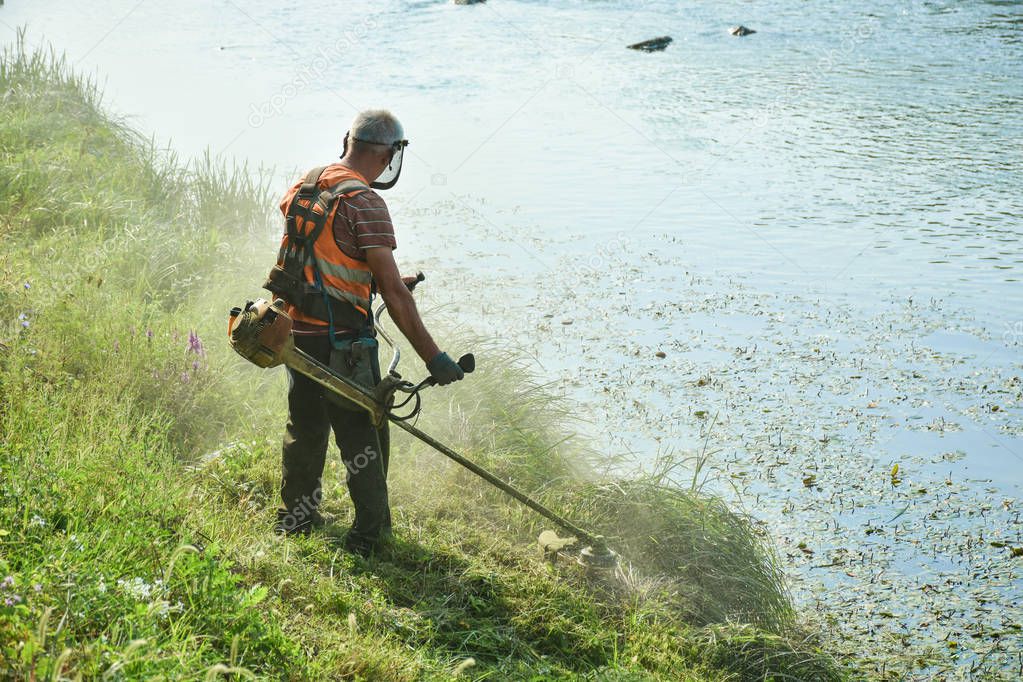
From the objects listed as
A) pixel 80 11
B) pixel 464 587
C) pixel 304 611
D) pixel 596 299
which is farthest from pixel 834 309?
pixel 80 11

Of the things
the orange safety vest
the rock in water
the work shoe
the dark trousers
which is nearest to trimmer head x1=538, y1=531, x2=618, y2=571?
the dark trousers

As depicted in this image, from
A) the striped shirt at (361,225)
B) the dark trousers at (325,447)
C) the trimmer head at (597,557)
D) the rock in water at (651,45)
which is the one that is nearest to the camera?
the striped shirt at (361,225)

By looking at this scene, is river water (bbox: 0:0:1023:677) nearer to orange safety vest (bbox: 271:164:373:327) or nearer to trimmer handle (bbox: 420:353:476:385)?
trimmer handle (bbox: 420:353:476:385)

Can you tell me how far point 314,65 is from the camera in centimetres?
1566

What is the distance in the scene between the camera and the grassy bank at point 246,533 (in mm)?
2775

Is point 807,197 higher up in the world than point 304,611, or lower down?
lower down

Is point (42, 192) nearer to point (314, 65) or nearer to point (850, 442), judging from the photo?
point (850, 442)

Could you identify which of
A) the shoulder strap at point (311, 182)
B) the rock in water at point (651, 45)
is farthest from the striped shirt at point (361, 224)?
the rock in water at point (651, 45)

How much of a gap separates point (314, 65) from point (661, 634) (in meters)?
13.6

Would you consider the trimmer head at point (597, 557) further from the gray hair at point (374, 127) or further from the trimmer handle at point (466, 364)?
the gray hair at point (374, 127)

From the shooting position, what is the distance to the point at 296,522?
416 centimetres

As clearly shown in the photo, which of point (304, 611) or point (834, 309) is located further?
point (834, 309)

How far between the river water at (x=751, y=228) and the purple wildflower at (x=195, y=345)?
2.44 meters

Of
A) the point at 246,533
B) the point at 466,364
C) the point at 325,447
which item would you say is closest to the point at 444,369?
the point at 466,364
